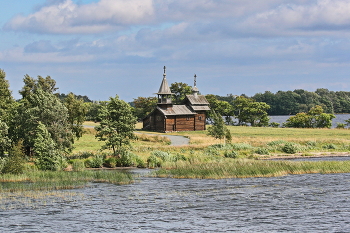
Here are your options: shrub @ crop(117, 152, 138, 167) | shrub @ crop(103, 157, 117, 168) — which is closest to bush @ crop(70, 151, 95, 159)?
shrub @ crop(103, 157, 117, 168)

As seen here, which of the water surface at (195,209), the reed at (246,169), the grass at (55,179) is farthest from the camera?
the reed at (246,169)

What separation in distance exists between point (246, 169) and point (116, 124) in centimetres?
1475

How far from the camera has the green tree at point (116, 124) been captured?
1887 inches

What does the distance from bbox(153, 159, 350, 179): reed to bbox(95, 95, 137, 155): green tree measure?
696cm

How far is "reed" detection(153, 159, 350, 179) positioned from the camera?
40.1 m

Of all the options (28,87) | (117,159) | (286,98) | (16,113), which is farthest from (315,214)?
(286,98)

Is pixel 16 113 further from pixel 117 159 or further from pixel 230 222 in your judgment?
pixel 230 222

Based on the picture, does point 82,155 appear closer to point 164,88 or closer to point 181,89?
point 164,88

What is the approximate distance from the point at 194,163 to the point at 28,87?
29731mm

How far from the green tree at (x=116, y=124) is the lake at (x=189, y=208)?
1130 centimetres

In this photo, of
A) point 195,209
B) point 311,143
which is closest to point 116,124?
point 195,209

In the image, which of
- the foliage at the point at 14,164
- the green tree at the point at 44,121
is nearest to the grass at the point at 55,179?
the foliage at the point at 14,164

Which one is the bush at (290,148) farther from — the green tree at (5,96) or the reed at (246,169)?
the green tree at (5,96)

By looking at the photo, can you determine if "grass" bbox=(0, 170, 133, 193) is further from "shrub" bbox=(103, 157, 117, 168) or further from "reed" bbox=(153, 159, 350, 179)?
"shrub" bbox=(103, 157, 117, 168)
